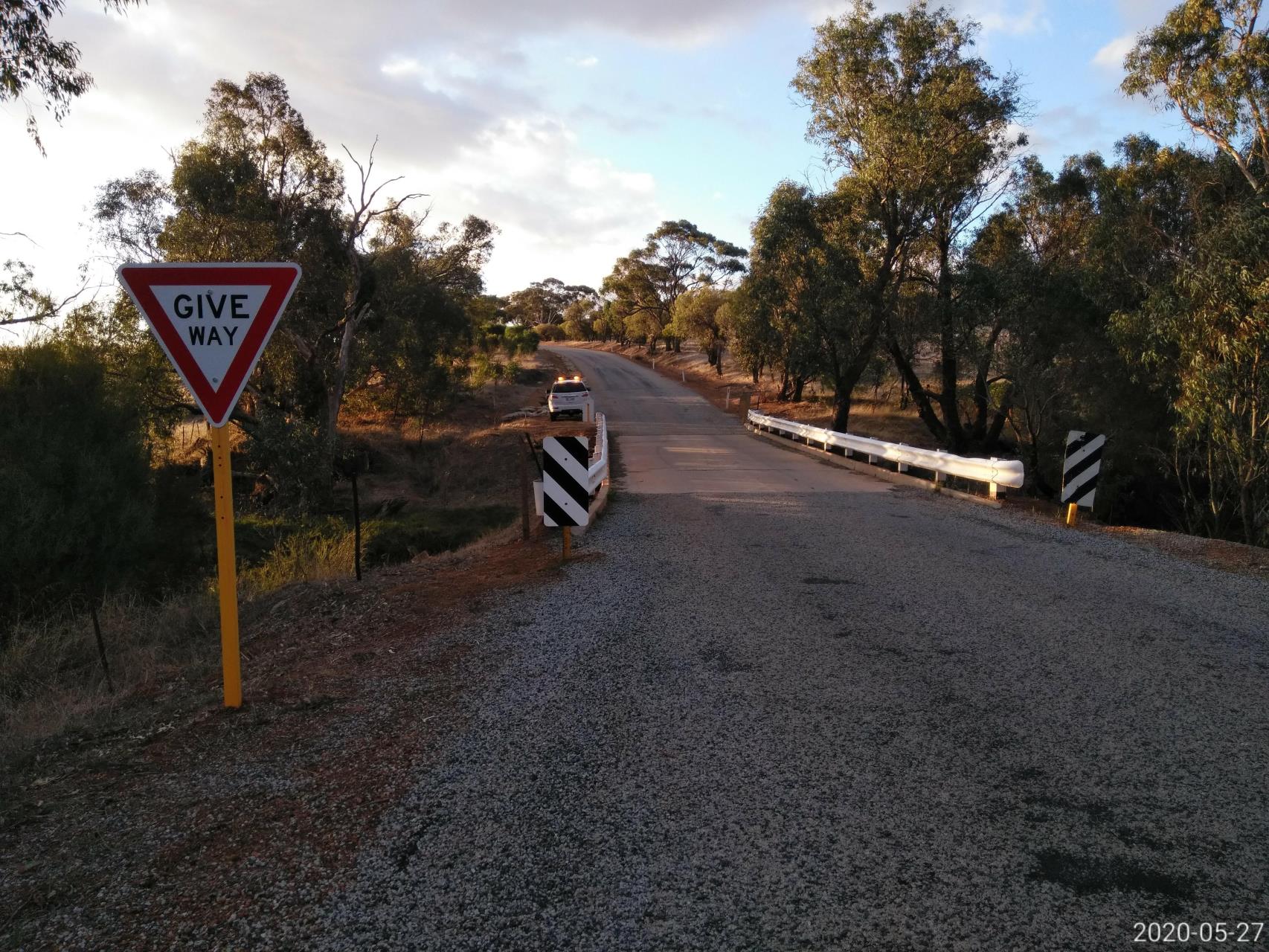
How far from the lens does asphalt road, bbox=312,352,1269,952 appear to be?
3053 millimetres

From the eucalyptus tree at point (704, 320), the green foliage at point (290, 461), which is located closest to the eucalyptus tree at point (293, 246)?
the green foliage at point (290, 461)

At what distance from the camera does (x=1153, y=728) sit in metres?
4.64

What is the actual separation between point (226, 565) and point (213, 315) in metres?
1.39

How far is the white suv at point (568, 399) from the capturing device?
32.3 metres

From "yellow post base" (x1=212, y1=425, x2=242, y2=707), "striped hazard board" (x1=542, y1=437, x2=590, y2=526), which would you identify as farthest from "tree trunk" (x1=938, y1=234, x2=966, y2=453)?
"yellow post base" (x1=212, y1=425, x2=242, y2=707)

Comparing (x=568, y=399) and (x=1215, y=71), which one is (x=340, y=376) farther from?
(x=1215, y=71)

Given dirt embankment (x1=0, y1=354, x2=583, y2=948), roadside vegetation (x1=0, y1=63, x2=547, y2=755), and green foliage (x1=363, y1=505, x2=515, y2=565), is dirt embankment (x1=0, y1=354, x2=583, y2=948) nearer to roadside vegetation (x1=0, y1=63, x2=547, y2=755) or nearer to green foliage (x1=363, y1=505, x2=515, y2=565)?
roadside vegetation (x1=0, y1=63, x2=547, y2=755)

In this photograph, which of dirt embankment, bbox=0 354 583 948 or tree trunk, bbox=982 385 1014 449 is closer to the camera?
dirt embankment, bbox=0 354 583 948

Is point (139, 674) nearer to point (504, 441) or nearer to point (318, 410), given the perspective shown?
point (318, 410)

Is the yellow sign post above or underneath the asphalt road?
above

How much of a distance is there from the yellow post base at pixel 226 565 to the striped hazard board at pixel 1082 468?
1087 cm

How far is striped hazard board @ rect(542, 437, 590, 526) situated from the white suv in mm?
22869

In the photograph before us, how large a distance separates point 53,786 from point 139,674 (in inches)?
113

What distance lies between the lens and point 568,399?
106 ft
